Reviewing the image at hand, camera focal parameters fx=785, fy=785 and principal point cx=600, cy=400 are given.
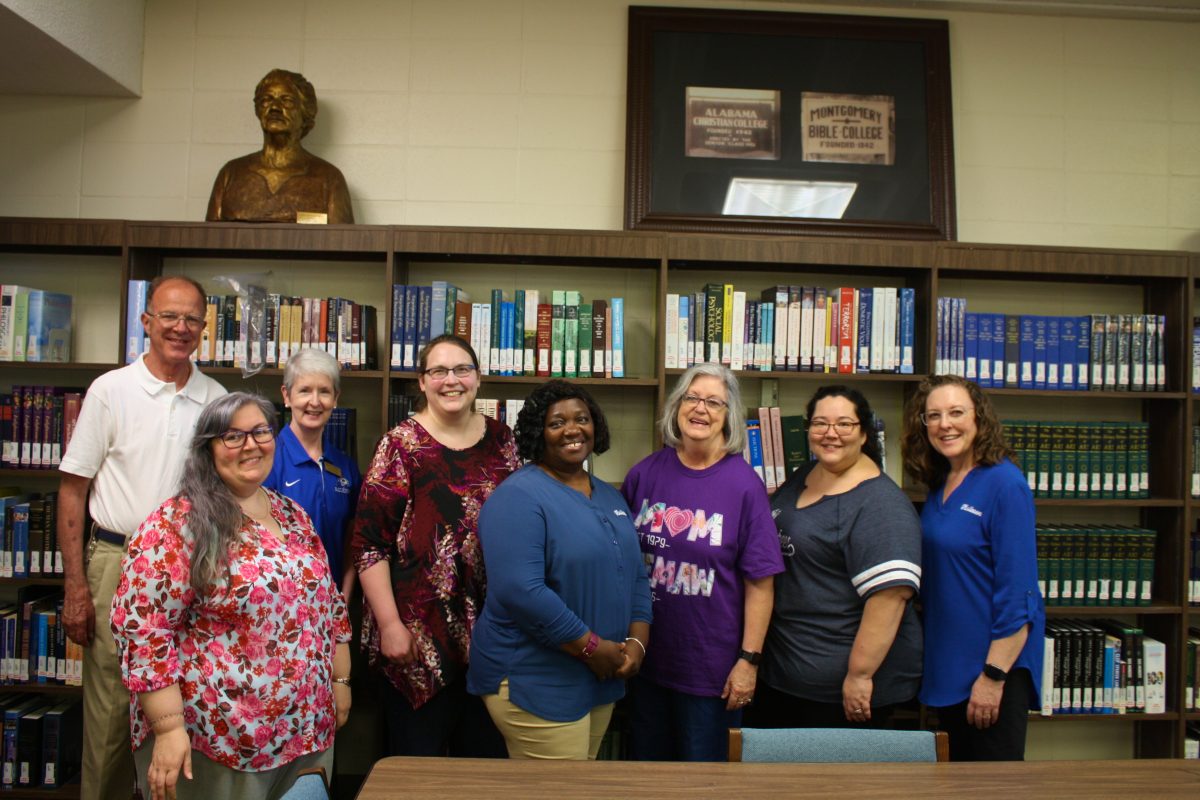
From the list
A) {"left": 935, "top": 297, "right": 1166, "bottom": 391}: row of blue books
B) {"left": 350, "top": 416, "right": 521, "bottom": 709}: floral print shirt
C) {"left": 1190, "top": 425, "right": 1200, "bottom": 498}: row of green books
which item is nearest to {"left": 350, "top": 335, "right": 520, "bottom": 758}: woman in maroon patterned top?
{"left": 350, "top": 416, "right": 521, "bottom": 709}: floral print shirt

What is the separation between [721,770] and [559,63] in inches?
108

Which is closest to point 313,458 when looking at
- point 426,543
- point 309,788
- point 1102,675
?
point 426,543

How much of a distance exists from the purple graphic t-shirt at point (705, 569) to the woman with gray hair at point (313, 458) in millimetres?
945

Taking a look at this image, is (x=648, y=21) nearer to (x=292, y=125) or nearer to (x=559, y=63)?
(x=559, y=63)

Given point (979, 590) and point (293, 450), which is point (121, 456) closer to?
point (293, 450)

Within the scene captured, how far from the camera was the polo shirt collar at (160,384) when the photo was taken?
230 centimetres

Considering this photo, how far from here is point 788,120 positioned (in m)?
3.19

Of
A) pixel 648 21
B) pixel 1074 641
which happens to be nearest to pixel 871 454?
pixel 1074 641

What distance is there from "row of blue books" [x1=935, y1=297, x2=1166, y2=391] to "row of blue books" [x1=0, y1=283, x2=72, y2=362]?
3.46m

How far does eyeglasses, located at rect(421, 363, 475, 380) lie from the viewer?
2176 millimetres

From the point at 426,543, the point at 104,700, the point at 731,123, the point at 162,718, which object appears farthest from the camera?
the point at 731,123

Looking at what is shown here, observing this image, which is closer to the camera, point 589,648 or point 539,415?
point 589,648

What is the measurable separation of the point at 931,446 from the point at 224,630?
1.82 meters

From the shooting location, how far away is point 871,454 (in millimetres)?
2211
